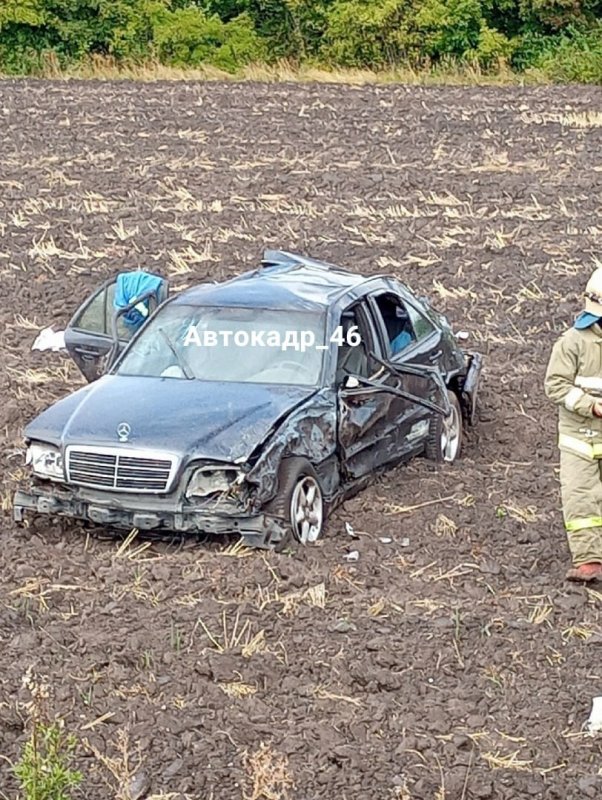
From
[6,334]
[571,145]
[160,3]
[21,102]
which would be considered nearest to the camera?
[6,334]

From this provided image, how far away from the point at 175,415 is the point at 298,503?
916 millimetres

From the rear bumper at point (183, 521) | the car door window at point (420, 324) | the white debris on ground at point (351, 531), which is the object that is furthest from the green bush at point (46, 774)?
the car door window at point (420, 324)

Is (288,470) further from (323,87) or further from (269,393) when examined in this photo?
(323,87)

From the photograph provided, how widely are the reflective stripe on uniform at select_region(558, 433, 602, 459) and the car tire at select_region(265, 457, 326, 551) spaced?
1.68 m

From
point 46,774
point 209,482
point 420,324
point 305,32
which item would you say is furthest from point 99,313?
point 305,32

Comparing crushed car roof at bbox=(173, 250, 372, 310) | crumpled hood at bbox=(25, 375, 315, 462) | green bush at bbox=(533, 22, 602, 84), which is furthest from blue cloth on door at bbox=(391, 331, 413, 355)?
green bush at bbox=(533, 22, 602, 84)

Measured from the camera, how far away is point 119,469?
9070 millimetres

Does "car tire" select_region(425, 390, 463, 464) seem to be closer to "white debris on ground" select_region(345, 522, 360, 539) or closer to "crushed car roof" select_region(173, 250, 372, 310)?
"crushed car roof" select_region(173, 250, 372, 310)

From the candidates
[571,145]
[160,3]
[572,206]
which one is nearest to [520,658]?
[572,206]

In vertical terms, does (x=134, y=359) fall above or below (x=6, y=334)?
above

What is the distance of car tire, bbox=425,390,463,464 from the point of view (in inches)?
442

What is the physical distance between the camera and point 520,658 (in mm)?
7430

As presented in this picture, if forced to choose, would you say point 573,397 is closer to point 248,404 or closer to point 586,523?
point 586,523

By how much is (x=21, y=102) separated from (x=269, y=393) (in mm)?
25110
